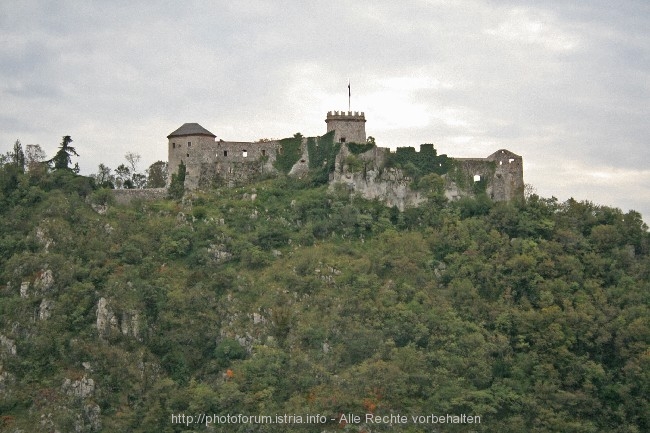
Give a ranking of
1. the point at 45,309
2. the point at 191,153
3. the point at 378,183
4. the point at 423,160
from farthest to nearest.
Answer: the point at 191,153 < the point at 423,160 < the point at 378,183 < the point at 45,309

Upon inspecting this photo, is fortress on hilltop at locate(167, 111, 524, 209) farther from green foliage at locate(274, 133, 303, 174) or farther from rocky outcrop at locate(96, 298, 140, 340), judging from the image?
rocky outcrop at locate(96, 298, 140, 340)

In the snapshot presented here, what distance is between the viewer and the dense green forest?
5706 centimetres

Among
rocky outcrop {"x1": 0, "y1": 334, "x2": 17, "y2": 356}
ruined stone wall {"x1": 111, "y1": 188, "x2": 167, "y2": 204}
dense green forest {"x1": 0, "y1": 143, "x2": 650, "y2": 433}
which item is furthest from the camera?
ruined stone wall {"x1": 111, "y1": 188, "x2": 167, "y2": 204}

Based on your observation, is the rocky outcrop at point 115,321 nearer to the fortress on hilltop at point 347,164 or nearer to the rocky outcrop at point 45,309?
the rocky outcrop at point 45,309

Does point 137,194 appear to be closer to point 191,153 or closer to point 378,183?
point 191,153

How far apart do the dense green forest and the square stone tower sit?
3.89m

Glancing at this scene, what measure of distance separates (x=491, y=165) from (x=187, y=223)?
1816cm

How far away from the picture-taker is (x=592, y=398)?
5775 centimetres

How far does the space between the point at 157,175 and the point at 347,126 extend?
16.0 m

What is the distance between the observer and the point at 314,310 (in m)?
61.0

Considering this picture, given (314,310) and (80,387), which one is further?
(314,310)

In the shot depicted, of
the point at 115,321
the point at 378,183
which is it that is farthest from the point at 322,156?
the point at 115,321

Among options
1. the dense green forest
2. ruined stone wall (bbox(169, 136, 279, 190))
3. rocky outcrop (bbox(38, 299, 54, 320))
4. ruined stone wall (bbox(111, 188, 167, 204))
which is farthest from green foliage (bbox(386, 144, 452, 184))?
rocky outcrop (bbox(38, 299, 54, 320))

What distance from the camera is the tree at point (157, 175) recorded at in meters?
79.0
